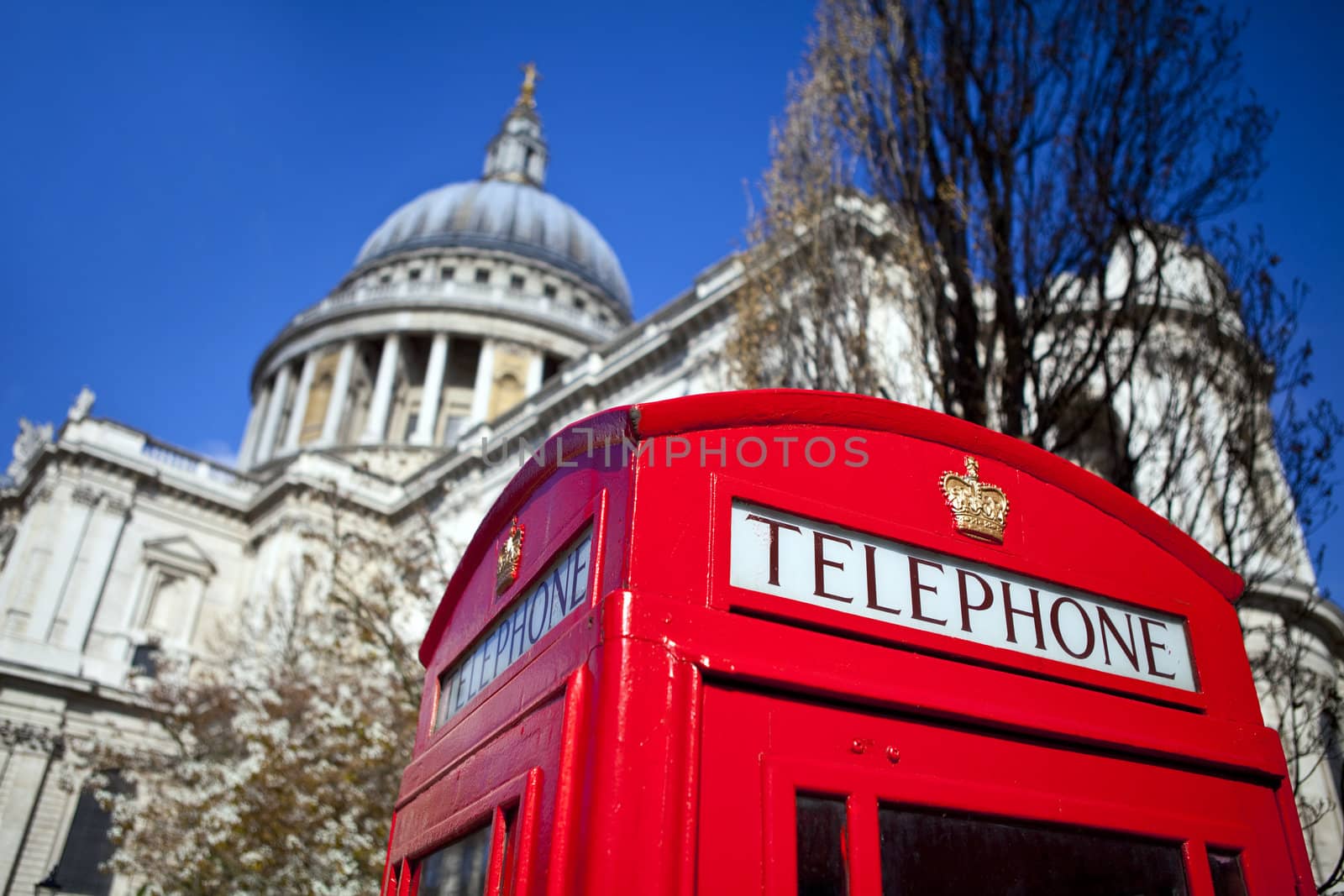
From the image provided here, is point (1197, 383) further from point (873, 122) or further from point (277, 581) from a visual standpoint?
point (277, 581)

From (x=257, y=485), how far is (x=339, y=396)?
9.58 metres

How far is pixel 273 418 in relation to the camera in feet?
133

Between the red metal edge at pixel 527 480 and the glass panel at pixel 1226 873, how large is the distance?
1.30 m

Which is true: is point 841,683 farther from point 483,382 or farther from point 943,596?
point 483,382

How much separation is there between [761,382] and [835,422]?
8.07 metres

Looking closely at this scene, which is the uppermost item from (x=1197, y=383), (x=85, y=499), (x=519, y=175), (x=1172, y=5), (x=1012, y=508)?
(x=519, y=175)

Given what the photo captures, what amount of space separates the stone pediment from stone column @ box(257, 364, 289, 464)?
12581 millimetres

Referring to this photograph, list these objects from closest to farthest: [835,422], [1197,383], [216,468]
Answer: [835,422]
[1197,383]
[216,468]

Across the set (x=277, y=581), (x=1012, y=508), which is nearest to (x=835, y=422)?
(x=1012, y=508)

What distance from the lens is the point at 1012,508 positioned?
2062 millimetres

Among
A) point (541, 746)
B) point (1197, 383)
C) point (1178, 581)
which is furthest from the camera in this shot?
point (1197, 383)

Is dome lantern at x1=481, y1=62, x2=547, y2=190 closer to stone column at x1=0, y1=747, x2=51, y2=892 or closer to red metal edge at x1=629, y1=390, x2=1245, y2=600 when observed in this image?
stone column at x1=0, y1=747, x2=51, y2=892

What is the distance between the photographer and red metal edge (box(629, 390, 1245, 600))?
71.8 inches

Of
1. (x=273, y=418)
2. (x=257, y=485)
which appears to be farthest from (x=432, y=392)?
(x=257, y=485)
